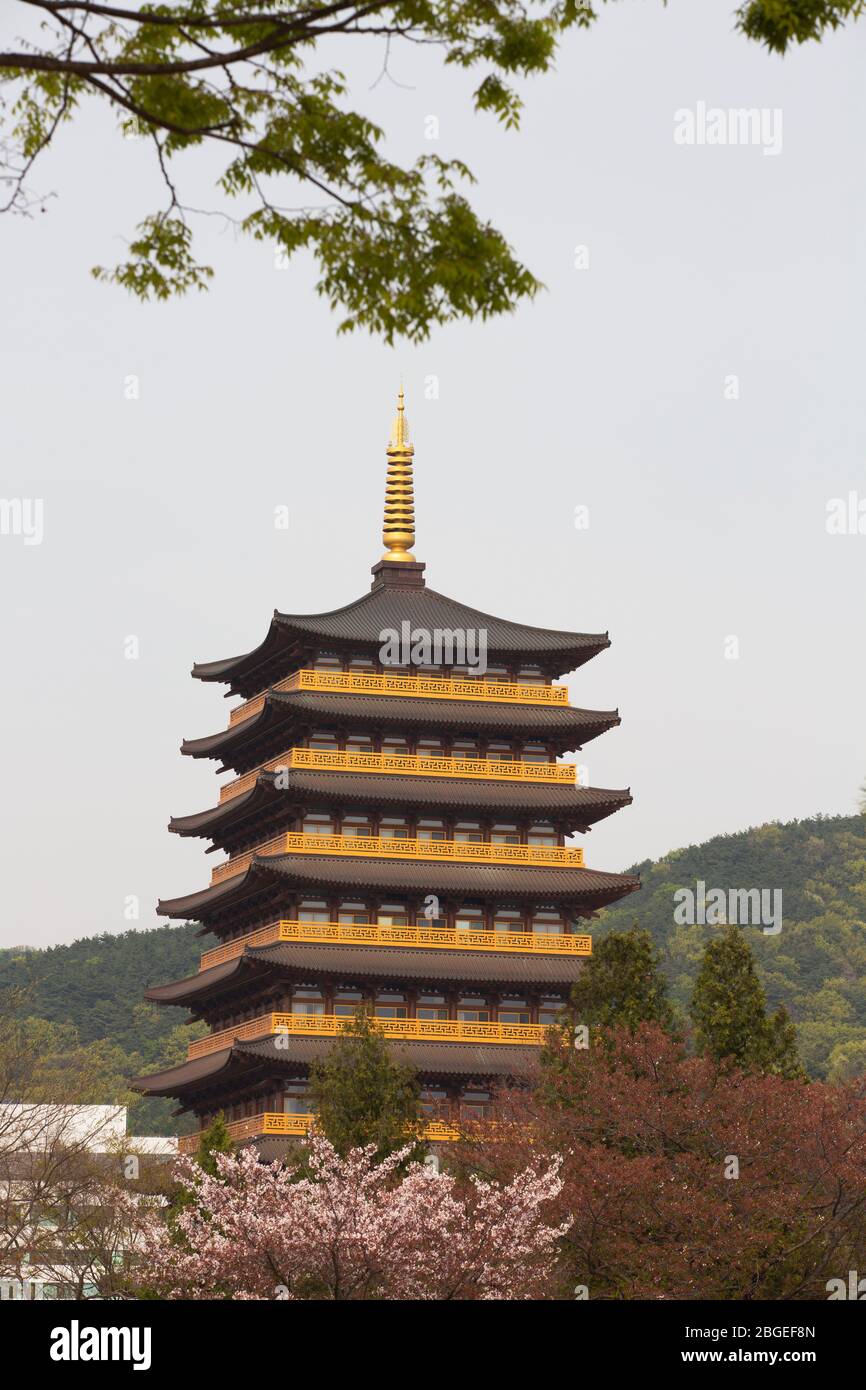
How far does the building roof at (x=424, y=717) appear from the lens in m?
67.9

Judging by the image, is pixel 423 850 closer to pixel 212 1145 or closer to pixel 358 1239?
pixel 212 1145

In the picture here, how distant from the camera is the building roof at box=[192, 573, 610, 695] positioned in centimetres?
6938

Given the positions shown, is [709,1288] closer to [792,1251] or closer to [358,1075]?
[792,1251]

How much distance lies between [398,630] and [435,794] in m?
6.39

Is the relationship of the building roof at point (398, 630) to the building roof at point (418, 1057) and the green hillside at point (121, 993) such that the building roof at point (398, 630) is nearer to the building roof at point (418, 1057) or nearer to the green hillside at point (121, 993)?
Answer: the building roof at point (418, 1057)

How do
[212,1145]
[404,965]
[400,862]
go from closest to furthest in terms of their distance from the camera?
[212,1145] → [404,965] → [400,862]

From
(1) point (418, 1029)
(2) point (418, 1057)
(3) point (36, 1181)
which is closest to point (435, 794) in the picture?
(1) point (418, 1029)

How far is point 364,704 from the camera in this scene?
68.5 meters

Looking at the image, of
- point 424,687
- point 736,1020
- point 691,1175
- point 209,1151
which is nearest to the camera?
point 691,1175

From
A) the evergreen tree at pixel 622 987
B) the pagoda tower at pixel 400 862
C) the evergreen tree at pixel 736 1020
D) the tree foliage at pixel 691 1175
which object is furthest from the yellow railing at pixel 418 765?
the tree foliage at pixel 691 1175

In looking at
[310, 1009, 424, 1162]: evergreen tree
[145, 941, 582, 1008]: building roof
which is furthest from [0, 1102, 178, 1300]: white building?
[310, 1009, 424, 1162]: evergreen tree

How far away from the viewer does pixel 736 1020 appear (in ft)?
163

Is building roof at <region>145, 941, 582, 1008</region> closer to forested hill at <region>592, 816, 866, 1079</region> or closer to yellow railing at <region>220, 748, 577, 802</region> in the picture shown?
yellow railing at <region>220, 748, 577, 802</region>
